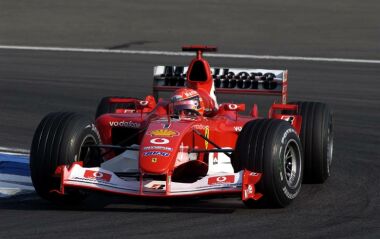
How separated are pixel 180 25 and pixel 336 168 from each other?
517 inches

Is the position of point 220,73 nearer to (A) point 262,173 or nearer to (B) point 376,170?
(B) point 376,170

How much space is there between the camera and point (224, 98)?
18.8 metres

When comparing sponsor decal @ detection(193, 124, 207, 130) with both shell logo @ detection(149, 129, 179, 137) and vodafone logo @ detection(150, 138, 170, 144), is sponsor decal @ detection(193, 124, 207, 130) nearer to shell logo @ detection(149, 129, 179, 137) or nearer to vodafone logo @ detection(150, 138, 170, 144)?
shell logo @ detection(149, 129, 179, 137)

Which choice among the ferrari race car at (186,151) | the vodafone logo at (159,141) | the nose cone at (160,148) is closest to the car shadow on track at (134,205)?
the ferrari race car at (186,151)

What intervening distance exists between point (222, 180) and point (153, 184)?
0.66 meters

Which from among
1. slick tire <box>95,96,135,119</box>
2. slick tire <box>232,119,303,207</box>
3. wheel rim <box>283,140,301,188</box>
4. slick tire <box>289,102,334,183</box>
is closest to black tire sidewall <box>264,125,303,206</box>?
slick tire <box>232,119,303,207</box>

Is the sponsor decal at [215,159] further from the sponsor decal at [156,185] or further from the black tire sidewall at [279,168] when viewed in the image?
the sponsor decal at [156,185]

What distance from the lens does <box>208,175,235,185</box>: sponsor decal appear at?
10.1 metres

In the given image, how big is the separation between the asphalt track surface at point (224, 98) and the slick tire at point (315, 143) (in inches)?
6.2

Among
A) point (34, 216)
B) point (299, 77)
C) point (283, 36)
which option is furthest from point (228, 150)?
point (283, 36)

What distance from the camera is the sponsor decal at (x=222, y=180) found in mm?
10094

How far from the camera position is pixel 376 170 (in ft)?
41.7

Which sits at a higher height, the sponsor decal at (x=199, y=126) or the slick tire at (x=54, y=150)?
the sponsor decal at (x=199, y=126)

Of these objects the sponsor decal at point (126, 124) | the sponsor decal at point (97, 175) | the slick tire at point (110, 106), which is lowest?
the sponsor decal at point (97, 175)
